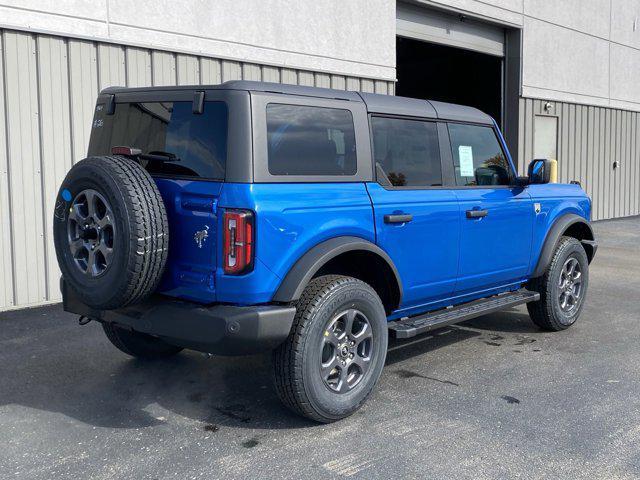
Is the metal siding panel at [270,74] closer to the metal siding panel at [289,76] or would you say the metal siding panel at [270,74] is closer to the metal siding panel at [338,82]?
the metal siding panel at [289,76]

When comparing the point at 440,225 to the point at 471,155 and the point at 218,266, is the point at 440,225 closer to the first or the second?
the point at 471,155

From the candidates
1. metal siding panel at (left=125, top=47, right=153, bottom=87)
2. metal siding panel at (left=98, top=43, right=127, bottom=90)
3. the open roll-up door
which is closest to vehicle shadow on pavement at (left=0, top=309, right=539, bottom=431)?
metal siding panel at (left=98, top=43, right=127, bottom=90)

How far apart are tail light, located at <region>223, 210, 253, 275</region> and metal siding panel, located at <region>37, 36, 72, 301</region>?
13.6ft

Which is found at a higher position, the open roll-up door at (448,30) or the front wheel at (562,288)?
the open roll-up door at (448,30)

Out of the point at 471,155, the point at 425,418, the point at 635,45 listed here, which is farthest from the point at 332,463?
the point at 635,45

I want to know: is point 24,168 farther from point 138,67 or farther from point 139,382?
point 139,382

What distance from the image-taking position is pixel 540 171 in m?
5.61

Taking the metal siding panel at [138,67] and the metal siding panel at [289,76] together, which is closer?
the metal siding panel at [138,67]

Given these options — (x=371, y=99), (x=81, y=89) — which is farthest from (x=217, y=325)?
(x=81, y=89)

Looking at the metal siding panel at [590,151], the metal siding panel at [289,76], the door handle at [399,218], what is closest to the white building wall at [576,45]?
the metal siding panel at [590,151]

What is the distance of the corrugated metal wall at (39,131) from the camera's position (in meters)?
6.96

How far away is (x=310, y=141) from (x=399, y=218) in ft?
2.65

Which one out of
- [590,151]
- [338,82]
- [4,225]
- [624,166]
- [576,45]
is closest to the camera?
[4,225]

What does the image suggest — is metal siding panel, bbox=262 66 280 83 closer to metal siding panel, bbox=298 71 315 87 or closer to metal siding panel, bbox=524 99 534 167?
metal siding panel, bbox=298 71 315 87
